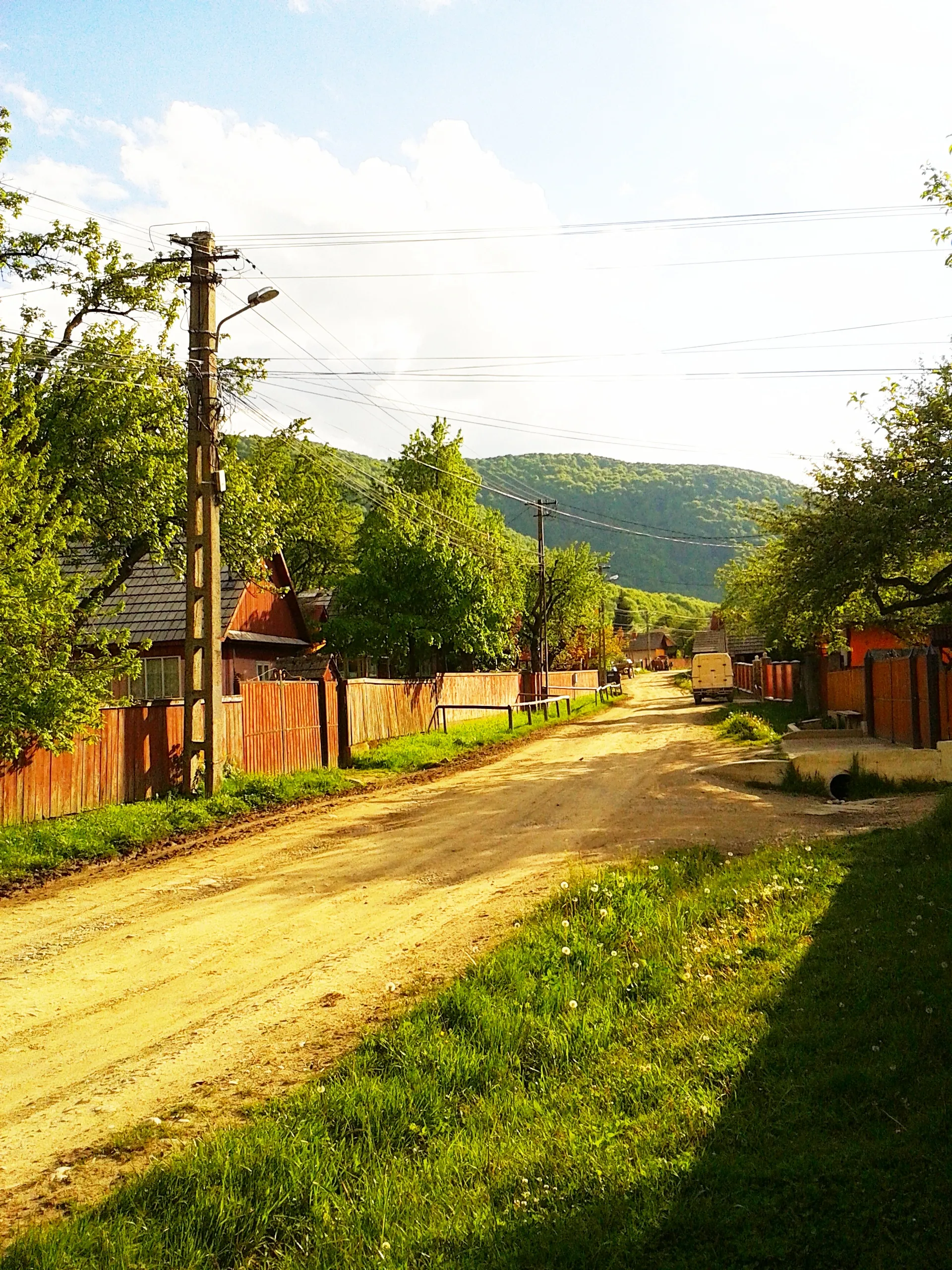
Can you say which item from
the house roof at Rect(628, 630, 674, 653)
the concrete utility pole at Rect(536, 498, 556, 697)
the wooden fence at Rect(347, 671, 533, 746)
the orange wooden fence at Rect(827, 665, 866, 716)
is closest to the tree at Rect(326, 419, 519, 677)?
the wooden fence at Rect(347, 671, 533, 746)

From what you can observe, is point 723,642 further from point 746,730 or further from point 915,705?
point 915,705

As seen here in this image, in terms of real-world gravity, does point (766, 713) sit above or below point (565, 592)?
below

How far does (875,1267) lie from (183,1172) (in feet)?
9.19

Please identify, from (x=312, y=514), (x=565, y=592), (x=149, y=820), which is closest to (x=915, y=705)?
(x=149, y=820)

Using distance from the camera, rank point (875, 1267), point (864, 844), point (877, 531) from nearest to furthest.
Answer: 1. point (875, 1267)
2. point (864, 844)
3. point (877, 531)

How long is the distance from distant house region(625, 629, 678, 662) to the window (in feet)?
421

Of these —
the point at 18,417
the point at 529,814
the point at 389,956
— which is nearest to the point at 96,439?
the point at 18,417

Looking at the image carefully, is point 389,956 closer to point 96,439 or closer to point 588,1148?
point 588,1148

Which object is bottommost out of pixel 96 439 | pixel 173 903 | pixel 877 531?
pixel 173 903

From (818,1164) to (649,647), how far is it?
499 ft

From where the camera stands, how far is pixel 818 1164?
12.9ft

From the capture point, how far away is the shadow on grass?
3443mm

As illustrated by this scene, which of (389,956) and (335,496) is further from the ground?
(335,496)

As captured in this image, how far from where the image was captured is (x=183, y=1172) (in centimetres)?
423
